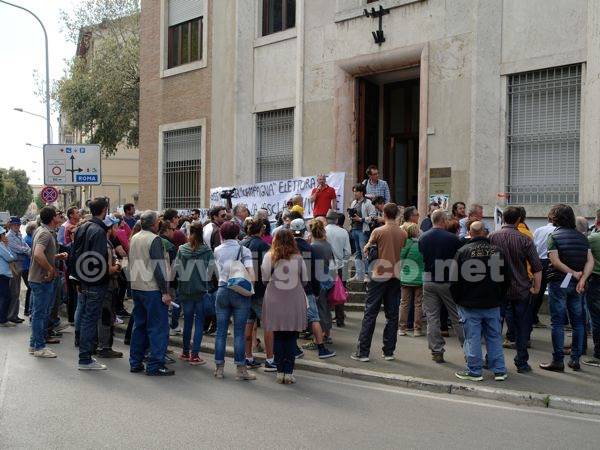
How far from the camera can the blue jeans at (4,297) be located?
11531mm

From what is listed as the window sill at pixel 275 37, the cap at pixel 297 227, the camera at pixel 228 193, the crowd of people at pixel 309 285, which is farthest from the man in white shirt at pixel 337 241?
the window sill at pixel 275 37

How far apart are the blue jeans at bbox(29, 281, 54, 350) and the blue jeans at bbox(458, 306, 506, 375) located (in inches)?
215

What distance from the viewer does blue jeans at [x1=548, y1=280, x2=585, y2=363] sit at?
7820 millimetres

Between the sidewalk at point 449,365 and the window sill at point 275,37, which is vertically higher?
the window sill at point 275,37

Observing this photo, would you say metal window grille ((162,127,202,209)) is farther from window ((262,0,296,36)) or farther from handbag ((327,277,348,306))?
handbag ((327,277,348,306))

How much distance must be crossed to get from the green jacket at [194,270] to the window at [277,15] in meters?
9.92

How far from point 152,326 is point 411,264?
3949mm

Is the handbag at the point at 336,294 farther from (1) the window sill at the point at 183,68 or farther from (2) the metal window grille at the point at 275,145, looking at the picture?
(1) the window sill at the point at 183,68

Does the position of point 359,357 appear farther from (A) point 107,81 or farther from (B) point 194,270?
(A) point 107,81

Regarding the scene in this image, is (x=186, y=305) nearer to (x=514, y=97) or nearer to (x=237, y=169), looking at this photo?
(x=514, y=97)

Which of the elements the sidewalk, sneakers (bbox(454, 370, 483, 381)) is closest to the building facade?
the sidewalk

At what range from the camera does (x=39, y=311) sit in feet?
29.2

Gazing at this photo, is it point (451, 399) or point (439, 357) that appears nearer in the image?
point (451, 399)

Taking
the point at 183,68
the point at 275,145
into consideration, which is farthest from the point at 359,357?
the point at 183,68
